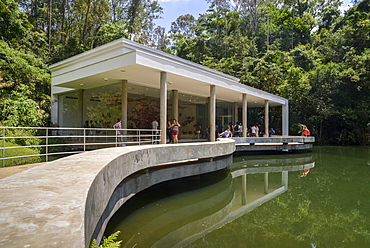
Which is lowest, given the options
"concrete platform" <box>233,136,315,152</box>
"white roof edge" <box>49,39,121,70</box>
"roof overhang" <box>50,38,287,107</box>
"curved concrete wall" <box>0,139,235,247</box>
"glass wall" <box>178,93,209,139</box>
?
"concrete platform" <box>233,136,315,152</box>

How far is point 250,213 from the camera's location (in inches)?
292

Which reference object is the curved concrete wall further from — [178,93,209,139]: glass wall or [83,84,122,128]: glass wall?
[178,93,209,139]: glass wall

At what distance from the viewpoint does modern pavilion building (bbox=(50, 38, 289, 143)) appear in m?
11.5

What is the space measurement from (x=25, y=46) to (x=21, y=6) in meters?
12.2

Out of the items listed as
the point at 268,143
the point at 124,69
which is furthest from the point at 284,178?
the point at 124,69

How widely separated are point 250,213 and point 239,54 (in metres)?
35.2

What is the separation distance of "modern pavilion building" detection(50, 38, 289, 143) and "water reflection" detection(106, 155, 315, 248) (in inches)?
120

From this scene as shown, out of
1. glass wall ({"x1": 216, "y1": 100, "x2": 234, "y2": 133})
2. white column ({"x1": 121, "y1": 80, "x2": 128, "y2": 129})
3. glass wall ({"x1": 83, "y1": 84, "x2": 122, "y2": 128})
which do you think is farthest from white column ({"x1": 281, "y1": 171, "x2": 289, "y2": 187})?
glass wall ({"x1": 216, "y1": 100, "x2": 234, "y2": 133})

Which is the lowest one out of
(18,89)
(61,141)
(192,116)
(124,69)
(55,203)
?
(61,141)

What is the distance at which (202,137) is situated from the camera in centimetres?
2002

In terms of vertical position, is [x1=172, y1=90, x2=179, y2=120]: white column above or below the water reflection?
above

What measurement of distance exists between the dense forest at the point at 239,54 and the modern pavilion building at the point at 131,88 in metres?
2.62

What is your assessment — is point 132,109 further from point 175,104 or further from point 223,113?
point 223,113

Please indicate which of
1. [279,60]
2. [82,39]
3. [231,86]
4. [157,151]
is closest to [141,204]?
[157,151]
